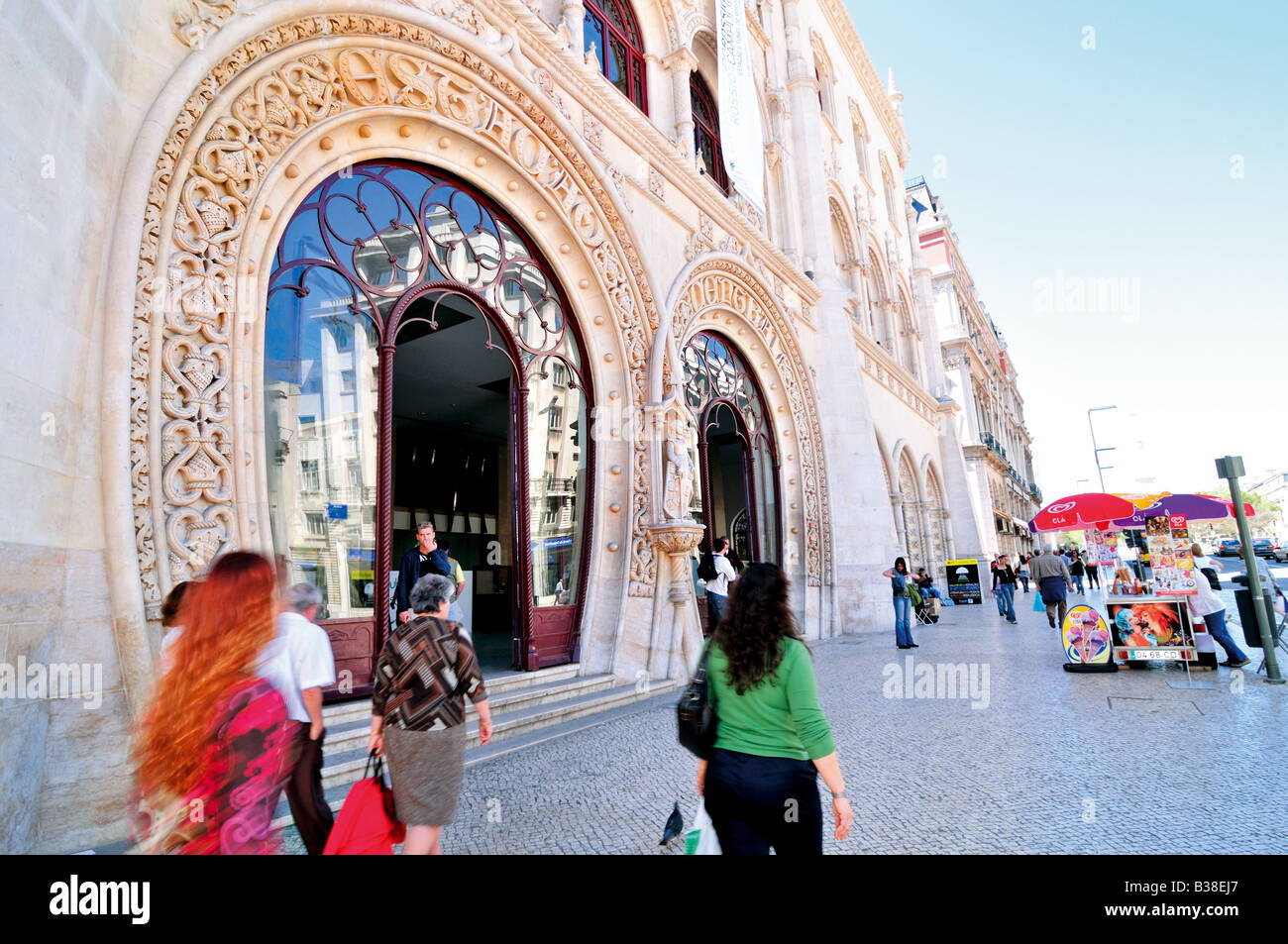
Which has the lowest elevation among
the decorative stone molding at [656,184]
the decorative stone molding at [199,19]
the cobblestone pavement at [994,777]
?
the cobblestone pavement at [994,777]

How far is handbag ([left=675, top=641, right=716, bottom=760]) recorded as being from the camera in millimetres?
2264

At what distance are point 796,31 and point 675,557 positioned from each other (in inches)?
648

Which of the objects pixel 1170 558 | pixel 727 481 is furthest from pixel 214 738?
pixel 727 481

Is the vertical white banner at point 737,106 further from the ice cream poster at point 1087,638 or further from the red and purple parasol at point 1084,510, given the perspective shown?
the ice cream poster at point 1087,638

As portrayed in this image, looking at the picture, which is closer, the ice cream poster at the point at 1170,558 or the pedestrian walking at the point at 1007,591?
the ice cream poster at the point at 1170,558

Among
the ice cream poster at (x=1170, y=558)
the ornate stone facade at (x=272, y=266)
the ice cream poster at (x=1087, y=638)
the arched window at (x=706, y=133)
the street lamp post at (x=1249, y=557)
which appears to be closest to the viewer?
the ornate stone facade at (x=272, y=266)

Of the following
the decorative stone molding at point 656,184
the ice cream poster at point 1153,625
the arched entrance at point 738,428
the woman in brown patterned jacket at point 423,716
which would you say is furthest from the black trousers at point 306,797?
the decorative stone molding at point 656,184

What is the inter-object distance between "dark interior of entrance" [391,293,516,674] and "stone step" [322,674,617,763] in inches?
134

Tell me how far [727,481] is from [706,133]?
9823mm

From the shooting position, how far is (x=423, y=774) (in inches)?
105

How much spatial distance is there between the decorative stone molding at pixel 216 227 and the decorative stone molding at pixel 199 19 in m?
0.21

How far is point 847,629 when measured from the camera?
Result: 14133 millimetres

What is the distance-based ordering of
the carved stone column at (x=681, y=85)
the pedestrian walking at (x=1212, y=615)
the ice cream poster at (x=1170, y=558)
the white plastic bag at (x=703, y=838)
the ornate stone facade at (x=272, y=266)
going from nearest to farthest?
the white plastic bag at (x=703, y=838), the ornate stone facade at (x=272, y=266), the pedestrian walking at (x=1212, y=615), the ice cream poster at (x=1170, y=558), the carved stone column at (x=681, y=85)

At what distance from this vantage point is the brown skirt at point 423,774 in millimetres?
2635
